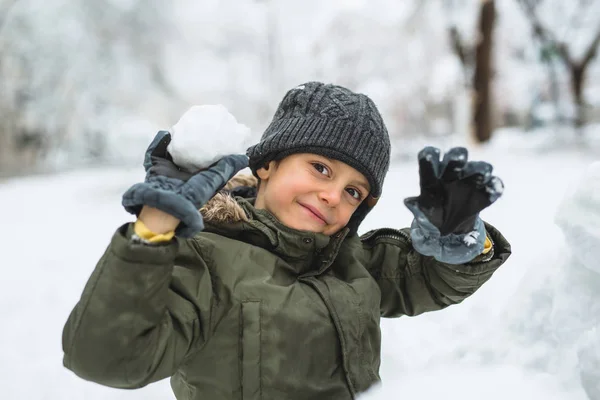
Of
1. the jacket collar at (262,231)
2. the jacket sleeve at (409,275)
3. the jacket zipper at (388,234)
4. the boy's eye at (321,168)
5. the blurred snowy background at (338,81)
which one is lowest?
the blurred snowy background at (338,81)

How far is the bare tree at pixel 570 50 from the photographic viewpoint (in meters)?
9.76

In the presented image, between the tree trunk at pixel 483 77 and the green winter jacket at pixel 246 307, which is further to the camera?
the tree trunk at pixel 483 77

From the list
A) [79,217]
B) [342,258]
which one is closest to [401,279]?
[342,258]

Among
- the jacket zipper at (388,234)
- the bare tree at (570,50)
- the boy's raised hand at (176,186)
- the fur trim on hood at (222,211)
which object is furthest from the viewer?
the bare tree at (570,50)

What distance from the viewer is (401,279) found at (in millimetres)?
1441

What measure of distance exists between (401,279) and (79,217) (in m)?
3.93

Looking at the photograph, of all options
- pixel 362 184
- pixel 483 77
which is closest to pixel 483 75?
pixel 483 77

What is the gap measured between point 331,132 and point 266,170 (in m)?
0.23

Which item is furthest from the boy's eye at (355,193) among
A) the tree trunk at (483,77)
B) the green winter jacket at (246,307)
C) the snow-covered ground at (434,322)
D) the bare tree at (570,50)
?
the bare tree at (570,50)

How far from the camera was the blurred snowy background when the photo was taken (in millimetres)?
1533

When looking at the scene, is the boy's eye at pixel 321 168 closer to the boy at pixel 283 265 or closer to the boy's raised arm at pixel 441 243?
the boy at pixel 283 265

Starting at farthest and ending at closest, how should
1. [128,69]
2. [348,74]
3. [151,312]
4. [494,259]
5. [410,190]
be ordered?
[348,74], [128,69], [410,190], [494,259], [151,312]

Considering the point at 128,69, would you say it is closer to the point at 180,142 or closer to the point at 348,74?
the point at 348,74

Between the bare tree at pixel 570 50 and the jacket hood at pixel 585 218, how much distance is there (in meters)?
9.63
